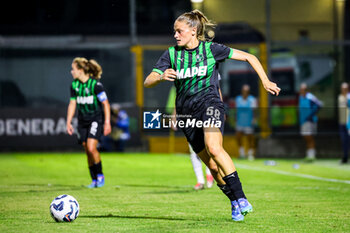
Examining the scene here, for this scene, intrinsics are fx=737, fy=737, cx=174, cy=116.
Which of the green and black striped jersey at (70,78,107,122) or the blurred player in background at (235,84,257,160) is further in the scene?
the blurred player in background at (235,84,257,160)

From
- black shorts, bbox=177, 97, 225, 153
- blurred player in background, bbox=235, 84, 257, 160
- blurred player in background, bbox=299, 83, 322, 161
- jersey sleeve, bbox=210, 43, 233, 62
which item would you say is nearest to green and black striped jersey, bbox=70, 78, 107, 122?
black shorts, bbox=177, 97, 225, 153

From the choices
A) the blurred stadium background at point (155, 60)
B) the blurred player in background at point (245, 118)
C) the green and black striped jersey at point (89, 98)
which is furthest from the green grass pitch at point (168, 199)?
the blurred stadium background at point (155, 60)

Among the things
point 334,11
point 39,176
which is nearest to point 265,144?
point 334,11

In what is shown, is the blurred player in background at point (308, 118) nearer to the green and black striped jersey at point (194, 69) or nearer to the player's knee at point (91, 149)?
the player's knee at point (91, 149)

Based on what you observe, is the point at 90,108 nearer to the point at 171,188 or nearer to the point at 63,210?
the point at 171,188

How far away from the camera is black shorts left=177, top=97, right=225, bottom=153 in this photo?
749 cm

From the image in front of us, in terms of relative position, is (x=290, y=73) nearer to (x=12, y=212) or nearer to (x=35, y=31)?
(x=35, y=31)

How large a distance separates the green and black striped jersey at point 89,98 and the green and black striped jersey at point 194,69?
416 cm

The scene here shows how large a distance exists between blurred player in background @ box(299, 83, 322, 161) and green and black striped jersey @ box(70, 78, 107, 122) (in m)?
9.84

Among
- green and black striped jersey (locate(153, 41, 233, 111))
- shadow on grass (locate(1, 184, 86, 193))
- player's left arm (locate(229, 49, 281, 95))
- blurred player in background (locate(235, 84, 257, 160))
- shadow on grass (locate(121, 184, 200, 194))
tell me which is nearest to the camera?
player's left arm (locate(229, 49, 281, 95))

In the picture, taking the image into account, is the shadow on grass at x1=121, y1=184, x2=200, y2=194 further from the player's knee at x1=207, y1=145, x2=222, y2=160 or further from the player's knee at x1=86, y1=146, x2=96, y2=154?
the player's knee at x1=207, y1=145, x2=222, y2=160

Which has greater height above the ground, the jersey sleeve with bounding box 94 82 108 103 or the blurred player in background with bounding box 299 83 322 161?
the jersey sleeve with bounding box 94 82 108 103

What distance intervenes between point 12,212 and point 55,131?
15.0 meters

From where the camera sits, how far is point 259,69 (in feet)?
23.9
